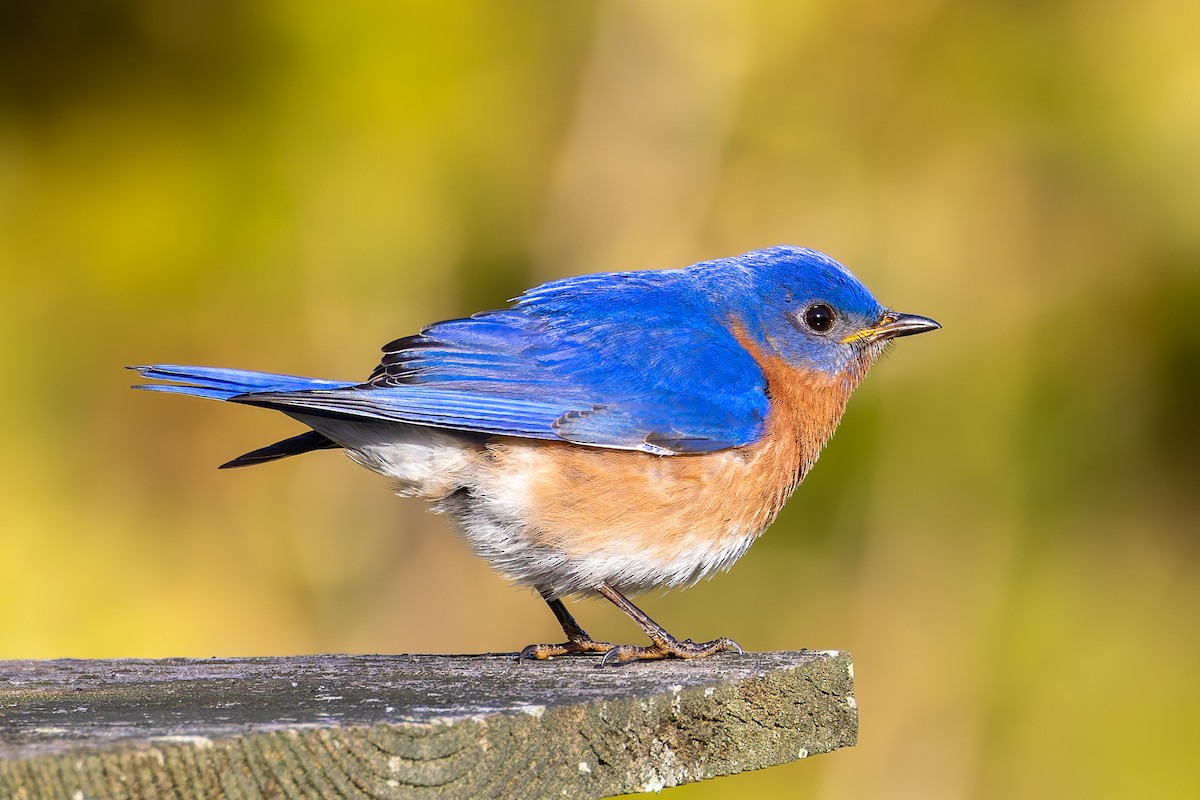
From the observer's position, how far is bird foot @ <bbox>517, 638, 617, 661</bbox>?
398cm

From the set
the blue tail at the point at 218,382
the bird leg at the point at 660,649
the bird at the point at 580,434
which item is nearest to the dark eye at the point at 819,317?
the bird at the point at 580,434

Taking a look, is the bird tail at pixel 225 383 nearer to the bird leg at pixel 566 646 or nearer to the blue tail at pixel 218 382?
the blue tail at pixel 218 382

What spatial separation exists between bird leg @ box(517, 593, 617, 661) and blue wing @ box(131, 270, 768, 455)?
0.62m

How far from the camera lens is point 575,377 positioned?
14.7 feet

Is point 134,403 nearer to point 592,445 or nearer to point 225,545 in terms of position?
point 225,545

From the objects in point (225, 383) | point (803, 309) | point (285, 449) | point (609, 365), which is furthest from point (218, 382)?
point (803, 309)

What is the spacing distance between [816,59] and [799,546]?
272cm

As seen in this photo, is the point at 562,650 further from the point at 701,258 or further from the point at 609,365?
the point at 701,258

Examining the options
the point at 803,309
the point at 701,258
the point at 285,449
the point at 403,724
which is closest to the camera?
the point at 403,724

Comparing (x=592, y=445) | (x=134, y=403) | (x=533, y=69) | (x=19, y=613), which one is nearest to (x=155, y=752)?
(x=592, y=445)

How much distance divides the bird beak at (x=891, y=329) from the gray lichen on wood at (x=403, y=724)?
1.80m

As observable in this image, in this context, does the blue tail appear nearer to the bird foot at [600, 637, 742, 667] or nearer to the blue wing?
the blue wing

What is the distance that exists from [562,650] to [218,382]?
Answer: 1.29m

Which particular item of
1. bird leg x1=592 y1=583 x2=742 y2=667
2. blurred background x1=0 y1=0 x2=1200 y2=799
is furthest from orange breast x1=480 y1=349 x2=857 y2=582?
blurred background x1=0 y1=0 x2=1200 y2=799
